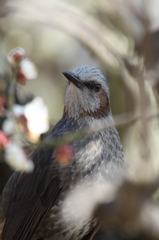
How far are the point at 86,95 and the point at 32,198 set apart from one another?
1091mm

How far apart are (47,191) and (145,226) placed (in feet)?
6.88

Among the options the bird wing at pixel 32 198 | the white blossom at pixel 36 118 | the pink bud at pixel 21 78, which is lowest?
the bird wing at pixel 32 198

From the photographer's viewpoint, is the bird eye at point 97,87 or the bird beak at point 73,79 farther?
the bird eye at point 97,87

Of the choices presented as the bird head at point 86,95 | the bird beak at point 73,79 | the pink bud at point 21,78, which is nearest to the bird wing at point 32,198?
the bird head at point 86,95

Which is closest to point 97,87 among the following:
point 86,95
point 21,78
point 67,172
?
point 86,95

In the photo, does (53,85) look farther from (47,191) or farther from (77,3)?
(47,191)

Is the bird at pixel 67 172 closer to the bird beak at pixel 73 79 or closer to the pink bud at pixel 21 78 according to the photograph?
the bird beak at pixel 73 79

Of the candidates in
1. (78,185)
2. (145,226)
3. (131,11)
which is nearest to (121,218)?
(145,226)

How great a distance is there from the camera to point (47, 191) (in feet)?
12.7

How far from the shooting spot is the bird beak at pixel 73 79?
3.97 m

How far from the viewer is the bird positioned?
3.81 meters

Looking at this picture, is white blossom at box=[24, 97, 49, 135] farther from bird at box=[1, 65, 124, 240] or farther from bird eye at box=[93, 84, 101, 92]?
bird eye at box=[93, 84, 101, 92]

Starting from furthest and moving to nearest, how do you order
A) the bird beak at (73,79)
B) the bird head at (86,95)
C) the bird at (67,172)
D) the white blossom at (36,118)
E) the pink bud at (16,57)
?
1. the bird head at (86,95)
2. the bird beak at (73,79)
3. the bird at (67,172)
4. the pink bud at (16,57)
5. the white blossom at (36,118)

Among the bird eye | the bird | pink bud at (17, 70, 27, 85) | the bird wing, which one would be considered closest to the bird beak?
the bird
